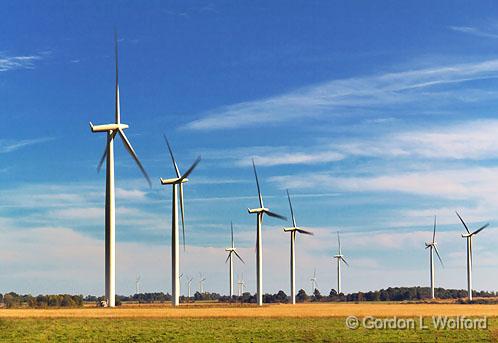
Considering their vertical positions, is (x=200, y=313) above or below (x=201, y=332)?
below

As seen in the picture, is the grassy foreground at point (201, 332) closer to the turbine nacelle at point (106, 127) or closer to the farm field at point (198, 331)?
the farm field at point (198, 331)

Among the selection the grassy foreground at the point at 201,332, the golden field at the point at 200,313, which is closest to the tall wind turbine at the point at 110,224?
the golden field at the point at 200,313

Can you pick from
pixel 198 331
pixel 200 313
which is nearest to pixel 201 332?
pixel 198 331

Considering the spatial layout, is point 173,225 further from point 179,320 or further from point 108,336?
point 108,336

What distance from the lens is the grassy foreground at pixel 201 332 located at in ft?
184

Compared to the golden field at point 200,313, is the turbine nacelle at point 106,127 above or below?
above

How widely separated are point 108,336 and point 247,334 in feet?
34.5

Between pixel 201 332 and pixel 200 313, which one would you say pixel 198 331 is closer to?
pixel 201 332

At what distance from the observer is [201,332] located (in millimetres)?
60469

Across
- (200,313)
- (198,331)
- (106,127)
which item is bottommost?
(200,313)

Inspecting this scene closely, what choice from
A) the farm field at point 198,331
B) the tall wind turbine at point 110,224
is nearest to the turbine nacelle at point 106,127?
the tall wind turbine at point 110,224

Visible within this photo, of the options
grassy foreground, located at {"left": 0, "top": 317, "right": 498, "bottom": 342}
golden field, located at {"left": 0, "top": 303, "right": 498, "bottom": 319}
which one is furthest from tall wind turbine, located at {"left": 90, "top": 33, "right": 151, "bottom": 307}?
grassy foreground, located at {"left": 0, "top": 317, "right": 498, "bottom": 342}

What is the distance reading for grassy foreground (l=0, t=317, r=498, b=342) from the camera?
56.0m

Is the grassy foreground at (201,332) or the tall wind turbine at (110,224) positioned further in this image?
the tall wind turbine at (110,224)
